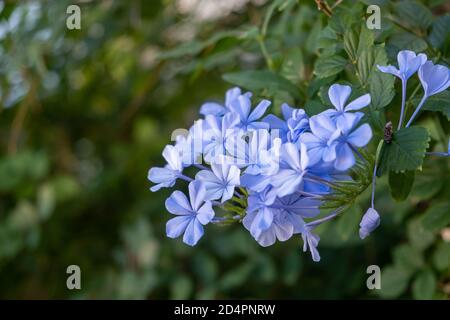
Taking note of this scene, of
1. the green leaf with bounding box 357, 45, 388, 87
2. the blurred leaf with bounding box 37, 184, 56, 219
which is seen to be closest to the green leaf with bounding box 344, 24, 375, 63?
the green leaf with bounding box 357, 45, 388, 87

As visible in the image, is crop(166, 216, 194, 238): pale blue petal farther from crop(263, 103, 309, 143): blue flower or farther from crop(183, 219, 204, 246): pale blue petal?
crop(263, 103, 309, 143): blue flower

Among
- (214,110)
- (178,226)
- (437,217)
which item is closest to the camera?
(178,226)

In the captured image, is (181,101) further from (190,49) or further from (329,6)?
(329,6)

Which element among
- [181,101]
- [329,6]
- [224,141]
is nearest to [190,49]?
[329,6]

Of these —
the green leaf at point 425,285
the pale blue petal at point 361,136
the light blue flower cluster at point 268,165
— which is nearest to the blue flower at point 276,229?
the light blue flower cluster at point 268,165

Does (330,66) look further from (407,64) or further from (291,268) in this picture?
(291,268)

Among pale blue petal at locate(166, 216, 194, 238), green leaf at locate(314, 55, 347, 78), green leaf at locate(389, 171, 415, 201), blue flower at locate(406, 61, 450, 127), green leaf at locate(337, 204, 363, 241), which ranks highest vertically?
green leaf at locate(314, 55, 347, 78)

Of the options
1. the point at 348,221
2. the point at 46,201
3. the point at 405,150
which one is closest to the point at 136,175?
the point at 46,201
